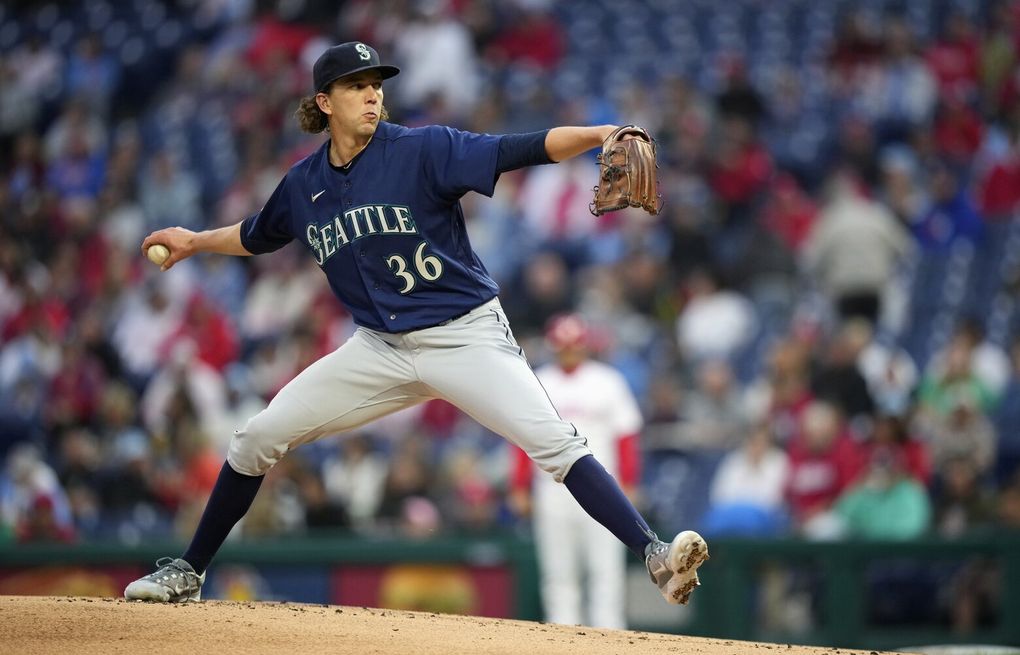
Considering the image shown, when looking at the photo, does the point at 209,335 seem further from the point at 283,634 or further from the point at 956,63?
the point at 283,634

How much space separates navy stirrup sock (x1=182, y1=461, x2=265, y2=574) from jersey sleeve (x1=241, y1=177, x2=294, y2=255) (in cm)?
78

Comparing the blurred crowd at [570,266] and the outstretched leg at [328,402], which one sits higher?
the blurred crowd at [570,266]

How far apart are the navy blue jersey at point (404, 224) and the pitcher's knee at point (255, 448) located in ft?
1.61

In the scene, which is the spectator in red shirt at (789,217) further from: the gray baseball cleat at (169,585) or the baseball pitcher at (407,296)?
the gray baseball cleat at (169,585)

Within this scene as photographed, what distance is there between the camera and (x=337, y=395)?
485 centimetres

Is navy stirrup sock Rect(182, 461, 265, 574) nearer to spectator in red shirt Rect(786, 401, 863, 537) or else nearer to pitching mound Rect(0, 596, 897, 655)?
pitching mound Rect(0, 596, 897, 655)

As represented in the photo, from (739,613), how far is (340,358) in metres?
4.38

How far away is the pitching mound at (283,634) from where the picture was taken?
442cm

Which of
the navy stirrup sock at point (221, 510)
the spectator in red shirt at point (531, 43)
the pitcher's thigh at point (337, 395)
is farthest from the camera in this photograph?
the spectator in red shirt at point (531, 43)

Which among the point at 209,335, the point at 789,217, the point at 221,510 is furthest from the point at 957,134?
the point at 221,510

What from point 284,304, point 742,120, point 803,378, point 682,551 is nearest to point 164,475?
point 284,304

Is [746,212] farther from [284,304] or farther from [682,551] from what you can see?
[682,551]

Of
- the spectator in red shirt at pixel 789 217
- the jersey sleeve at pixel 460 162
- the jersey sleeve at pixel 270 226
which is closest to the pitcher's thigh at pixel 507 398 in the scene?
the jersey sleeve at pixel 460 162

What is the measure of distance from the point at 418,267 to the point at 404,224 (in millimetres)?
144
